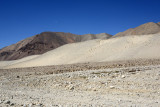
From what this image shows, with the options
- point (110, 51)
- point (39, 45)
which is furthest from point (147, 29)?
point (39, 45)

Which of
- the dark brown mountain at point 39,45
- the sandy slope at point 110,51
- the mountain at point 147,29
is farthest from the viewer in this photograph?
the dark brown mountain at point 39,45

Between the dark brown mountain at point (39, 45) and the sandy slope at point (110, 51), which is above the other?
the dark brown mountain at point (39, 45)

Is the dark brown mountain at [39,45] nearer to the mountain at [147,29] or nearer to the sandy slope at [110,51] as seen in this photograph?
the mountain at [147,29]

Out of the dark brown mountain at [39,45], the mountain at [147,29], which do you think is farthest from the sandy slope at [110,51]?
the dark brown mountain at [39,45]

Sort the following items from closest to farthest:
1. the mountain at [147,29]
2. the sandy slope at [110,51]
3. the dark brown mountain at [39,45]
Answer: the sandy slope at [110,51]
the mountain at [147,29]
the dark brown mountain at [39,45]

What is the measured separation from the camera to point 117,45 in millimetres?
52719

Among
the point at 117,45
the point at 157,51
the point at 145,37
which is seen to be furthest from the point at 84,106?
the point at 145,37

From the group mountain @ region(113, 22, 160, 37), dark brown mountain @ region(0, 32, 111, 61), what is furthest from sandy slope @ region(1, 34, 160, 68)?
dark brown mountain @ region(0, 32, 111, 61)

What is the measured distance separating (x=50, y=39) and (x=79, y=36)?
37860mm

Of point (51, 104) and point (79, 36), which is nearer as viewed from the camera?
point (51, 104)

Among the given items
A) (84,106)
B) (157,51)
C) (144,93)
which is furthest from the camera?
(157,51)

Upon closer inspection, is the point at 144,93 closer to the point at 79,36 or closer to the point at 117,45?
the point at 117,45

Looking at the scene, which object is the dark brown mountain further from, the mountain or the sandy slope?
the sandy slope

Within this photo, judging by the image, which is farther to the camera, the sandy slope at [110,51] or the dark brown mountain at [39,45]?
the dark brown mountain at [39,45]
